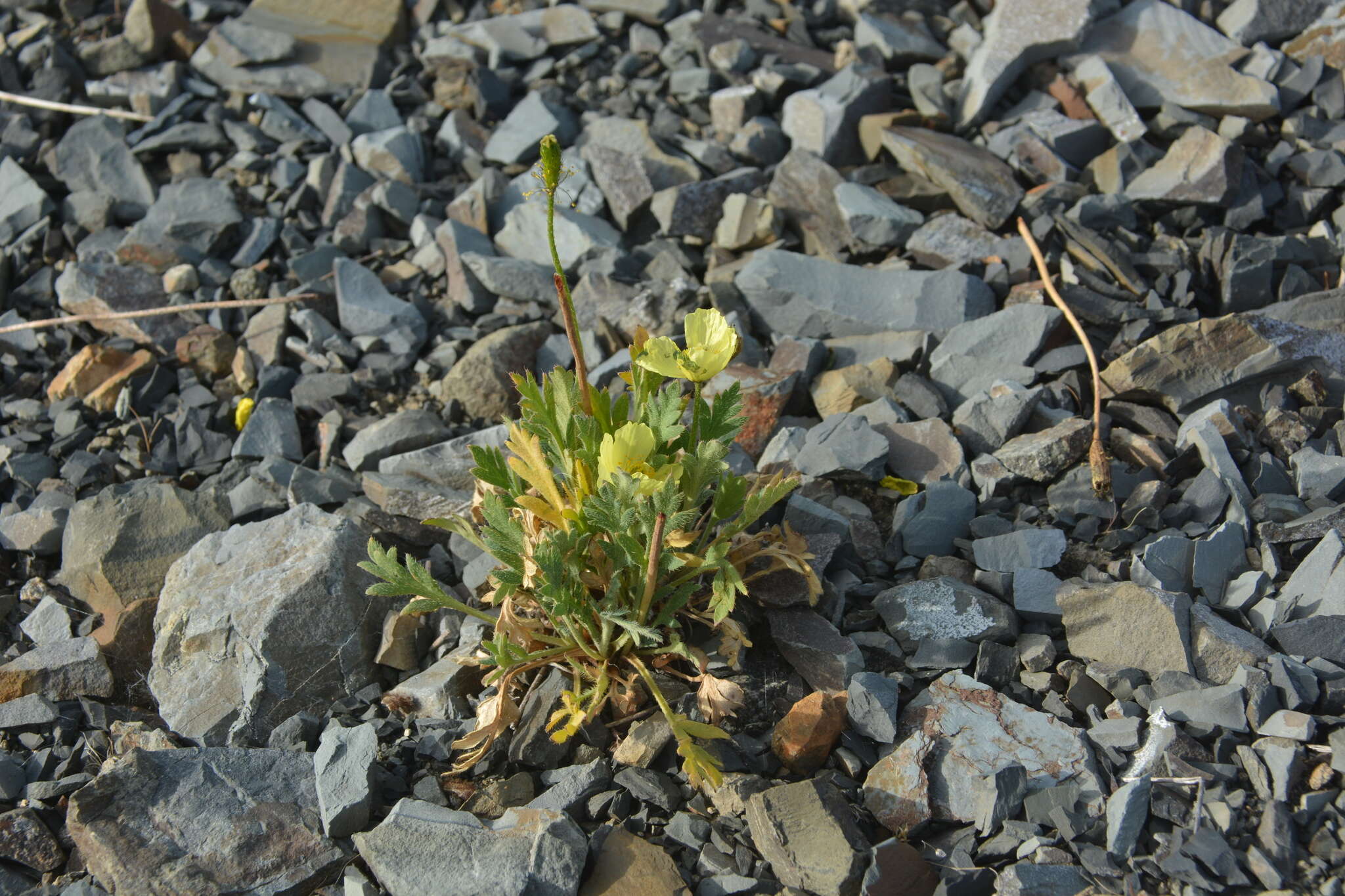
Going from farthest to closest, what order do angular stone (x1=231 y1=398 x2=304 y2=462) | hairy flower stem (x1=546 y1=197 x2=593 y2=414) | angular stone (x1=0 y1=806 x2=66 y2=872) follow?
angular stone (x1=231 y1=398 x2=304 y2=462), angular stone (x1=0 y1=806 x2=66 y2=872), hairy flower stem (x1=546 y1=197 x2=593 y2=414)

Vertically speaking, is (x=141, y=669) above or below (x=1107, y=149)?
below

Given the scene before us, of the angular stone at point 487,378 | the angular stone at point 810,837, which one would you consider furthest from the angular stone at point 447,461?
the angular stone at point 810,837

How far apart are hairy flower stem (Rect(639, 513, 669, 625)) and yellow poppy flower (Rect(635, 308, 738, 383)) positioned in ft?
1.02

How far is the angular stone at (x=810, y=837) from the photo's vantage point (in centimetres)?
208

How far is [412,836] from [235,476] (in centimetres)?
173

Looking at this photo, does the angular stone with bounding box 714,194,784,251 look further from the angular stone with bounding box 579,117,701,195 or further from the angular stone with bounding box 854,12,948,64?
the angular stone with bounding box 854,12,948,64

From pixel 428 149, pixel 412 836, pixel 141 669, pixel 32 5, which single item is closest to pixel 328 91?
pixel 428 149

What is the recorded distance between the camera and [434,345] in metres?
3.95

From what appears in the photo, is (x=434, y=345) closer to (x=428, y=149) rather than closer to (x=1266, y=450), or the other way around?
(x=428, y=149)

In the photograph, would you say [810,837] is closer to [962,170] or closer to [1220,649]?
[1220,649]

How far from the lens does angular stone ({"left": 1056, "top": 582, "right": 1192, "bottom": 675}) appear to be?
7.86ft

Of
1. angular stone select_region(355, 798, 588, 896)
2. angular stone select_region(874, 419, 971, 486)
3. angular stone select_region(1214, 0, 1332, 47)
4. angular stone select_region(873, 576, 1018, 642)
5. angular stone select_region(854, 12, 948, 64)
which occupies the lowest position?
angular stone select_region(355, 798, 588, 896)

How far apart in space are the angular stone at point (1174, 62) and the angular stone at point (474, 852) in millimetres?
3870

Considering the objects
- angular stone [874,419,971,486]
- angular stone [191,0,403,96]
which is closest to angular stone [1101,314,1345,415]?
angular stone [874,419,971,486]
